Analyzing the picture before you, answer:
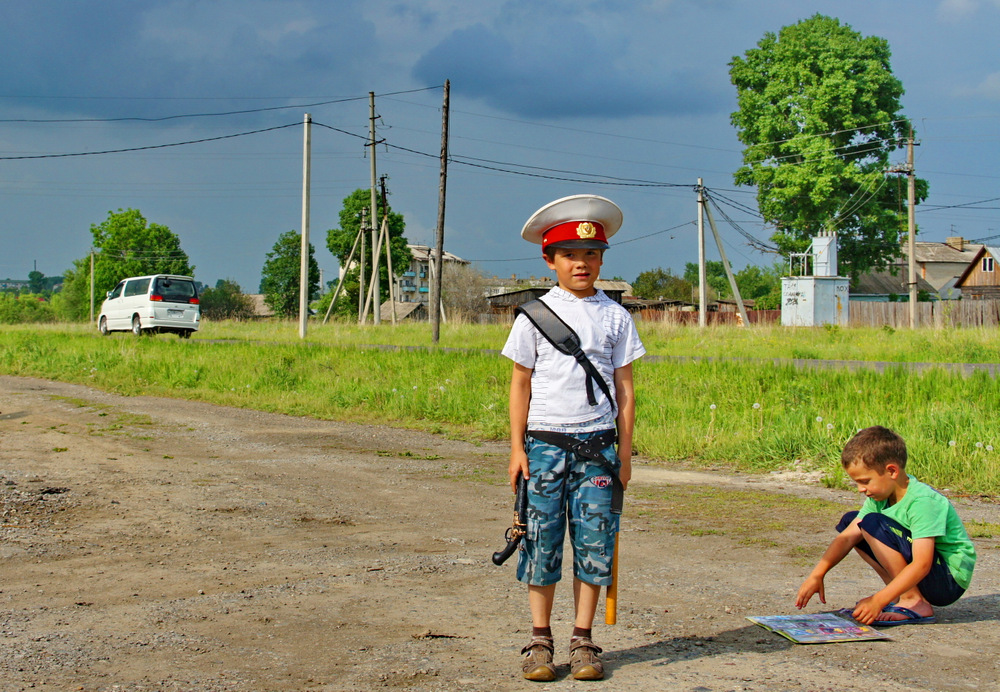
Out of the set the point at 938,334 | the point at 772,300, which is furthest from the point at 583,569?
the point at 772,300

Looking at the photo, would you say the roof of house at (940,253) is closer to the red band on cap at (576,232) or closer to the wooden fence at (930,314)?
the wooden fence at (930,314)

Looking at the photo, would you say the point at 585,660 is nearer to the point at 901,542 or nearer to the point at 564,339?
the point at 564,339

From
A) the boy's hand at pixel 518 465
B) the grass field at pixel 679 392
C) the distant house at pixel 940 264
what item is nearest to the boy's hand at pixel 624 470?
the boy's hand at pixel 518 465

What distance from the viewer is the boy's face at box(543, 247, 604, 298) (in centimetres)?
345

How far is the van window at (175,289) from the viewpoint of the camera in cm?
2558

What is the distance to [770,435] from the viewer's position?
8.95 metres

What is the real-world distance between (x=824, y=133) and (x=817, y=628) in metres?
46.5

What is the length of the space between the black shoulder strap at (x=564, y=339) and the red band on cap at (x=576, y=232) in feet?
0.92

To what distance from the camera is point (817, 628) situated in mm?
3711

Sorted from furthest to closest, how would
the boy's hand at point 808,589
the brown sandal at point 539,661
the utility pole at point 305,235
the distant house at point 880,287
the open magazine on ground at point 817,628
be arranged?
the distant house at point 880,287, the utility pole at point 305,235, the boy's hand at point 808,589, the open magazine on ground at point 817,628, the brown sandal at point 539,661

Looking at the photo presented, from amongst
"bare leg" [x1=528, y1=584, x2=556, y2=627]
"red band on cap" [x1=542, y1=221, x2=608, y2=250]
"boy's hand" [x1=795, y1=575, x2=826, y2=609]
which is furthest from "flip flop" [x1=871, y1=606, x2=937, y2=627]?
"red band on cap" [x1=542, y1=221, x2=608, y2=250]

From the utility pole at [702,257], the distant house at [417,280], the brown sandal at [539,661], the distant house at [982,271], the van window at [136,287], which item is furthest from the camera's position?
the distant house at [417,280]

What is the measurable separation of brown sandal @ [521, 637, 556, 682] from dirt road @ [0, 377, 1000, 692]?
49 millimetres

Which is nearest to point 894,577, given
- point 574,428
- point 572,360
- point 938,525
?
point 938,525
